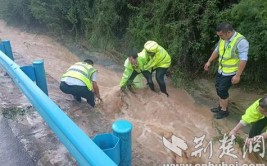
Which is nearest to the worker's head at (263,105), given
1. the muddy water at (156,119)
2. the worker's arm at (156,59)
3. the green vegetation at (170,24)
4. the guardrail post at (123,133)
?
the muddy water at (156,119)

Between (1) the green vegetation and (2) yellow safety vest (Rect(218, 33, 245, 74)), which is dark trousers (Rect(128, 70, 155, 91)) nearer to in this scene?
(1) the green vegetation

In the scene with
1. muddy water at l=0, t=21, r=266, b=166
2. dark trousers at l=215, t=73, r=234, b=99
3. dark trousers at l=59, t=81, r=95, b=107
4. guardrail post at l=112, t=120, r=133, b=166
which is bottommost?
muddy water at l=0, t=21, r=266, b=166

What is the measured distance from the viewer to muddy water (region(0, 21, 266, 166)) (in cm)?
416

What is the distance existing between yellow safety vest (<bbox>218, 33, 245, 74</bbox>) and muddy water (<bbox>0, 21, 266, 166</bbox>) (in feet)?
3.71

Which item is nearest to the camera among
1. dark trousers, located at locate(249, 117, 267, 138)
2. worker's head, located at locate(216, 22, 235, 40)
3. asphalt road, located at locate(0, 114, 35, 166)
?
asphalt road, located at locate(0, 114, 35, 166)

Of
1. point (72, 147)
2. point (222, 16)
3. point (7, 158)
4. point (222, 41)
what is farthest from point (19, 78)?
point (222, 16)

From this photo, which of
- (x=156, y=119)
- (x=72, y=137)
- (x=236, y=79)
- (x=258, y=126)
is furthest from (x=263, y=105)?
(x=72, y=137)

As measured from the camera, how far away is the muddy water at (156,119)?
13.6ft

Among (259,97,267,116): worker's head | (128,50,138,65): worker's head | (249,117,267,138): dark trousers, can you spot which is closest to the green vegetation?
(128,50,138,65): worker's head

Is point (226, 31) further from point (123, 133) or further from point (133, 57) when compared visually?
point (123, 133)

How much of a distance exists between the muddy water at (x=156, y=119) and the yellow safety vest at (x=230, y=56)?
1.13 meters

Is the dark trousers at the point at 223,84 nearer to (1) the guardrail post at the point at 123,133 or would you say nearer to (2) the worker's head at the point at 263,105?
(2) the worker's head at the point at 263,105

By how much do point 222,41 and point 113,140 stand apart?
12.5 feet

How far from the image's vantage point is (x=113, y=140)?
6.77 ft
